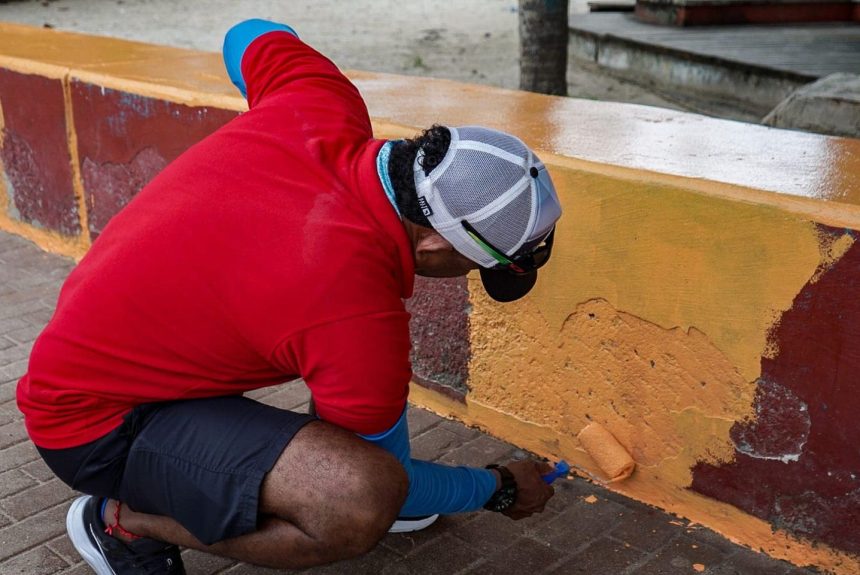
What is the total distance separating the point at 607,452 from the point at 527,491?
41 centimetres

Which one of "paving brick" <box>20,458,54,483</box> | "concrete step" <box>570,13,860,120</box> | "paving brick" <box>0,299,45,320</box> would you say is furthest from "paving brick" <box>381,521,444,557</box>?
"concrete step" <box>570,13,860,120</box>

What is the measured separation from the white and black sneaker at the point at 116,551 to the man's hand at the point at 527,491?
830 millimetres

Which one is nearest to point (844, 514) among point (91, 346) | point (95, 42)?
point (91, 346)

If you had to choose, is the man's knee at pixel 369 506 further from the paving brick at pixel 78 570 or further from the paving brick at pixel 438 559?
the paving brick at pixel 78 570

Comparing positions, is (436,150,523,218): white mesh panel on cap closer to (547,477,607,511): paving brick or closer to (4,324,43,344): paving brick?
(547,477,607,511): paving brick

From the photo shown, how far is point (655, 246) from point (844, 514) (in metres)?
0.80

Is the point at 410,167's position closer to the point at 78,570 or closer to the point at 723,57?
the point at 78,570

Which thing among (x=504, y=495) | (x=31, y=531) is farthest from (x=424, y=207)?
(x=31, y=531)

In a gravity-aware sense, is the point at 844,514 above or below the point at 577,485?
above

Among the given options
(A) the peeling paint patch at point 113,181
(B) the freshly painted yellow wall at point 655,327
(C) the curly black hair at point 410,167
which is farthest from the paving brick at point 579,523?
(A) the peeling paint patch at point 113,181

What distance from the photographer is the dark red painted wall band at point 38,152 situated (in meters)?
4.55

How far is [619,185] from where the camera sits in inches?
105

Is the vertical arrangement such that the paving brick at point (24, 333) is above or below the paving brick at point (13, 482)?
above

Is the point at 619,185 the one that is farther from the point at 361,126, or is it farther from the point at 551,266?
the point at 361,126
